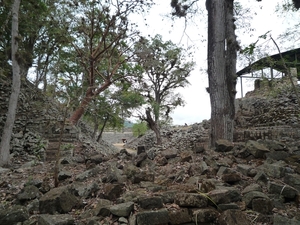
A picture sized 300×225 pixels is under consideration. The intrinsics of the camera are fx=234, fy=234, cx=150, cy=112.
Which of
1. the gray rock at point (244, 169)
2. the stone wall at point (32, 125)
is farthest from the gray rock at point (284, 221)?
the stone wall at point (32, 125)

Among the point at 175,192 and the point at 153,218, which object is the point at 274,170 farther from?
the point at 153,218

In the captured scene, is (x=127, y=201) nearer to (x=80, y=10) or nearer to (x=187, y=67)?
(x=80, y=10)

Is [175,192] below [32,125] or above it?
below

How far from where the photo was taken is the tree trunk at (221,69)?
16.5 ft

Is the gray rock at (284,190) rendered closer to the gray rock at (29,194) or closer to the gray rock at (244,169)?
the gray rock at (244,169)

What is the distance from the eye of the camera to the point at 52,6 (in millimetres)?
10055

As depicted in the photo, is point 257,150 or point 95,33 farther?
point 95,33

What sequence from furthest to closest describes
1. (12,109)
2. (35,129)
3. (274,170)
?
(35,129) → (12,109) → (274,170)

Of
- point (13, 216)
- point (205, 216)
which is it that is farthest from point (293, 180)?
point (13, 216)

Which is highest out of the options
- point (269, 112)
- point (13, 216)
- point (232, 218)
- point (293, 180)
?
point (269, 112)

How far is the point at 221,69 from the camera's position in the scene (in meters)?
5.15

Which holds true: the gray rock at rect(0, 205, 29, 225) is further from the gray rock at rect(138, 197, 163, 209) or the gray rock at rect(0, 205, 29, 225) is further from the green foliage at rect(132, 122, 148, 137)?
the green foliage at rect(132, 122, 148, 137)

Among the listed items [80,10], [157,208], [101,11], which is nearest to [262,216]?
[157,208]

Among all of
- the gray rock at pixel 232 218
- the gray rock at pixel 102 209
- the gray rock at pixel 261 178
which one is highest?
the gray rock at pixel 261 178
